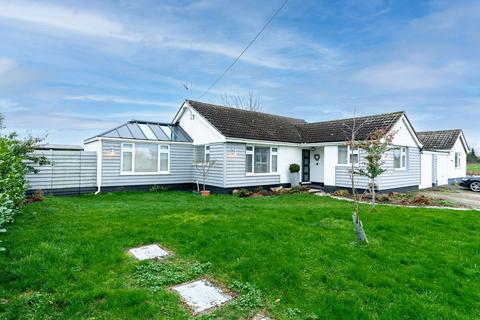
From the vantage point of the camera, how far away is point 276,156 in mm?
16391

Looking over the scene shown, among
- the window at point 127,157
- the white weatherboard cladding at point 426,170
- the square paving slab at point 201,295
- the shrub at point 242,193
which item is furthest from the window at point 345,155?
the square paving slab at point 201,295

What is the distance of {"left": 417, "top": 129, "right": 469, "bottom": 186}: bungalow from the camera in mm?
20500

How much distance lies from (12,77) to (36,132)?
16.0 ft

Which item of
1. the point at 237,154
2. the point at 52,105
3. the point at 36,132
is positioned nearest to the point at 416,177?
the point at 237,154

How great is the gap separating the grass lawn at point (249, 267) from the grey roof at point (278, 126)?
8016mm

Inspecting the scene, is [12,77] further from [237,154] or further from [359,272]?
[359,272]

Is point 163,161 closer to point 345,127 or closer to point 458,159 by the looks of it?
point 345,127

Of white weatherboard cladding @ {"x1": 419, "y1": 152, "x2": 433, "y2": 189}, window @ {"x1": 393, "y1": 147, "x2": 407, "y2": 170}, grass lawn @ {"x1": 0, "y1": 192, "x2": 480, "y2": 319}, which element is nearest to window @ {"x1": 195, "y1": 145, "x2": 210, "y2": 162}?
grass lawn @ {"x1": 0, "y1": 192, "x2": 480, "y2": 319}

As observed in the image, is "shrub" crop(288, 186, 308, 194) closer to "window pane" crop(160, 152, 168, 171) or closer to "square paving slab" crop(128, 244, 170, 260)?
"window pane" crop(160, 152, 168, 171)

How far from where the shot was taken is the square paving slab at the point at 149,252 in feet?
16.2

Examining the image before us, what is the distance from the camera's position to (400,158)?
15.9 m

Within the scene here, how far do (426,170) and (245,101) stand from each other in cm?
2357

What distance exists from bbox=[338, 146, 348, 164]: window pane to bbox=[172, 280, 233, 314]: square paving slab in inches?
517

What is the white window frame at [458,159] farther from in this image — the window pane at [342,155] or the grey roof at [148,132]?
the grey roof at [148,132]
